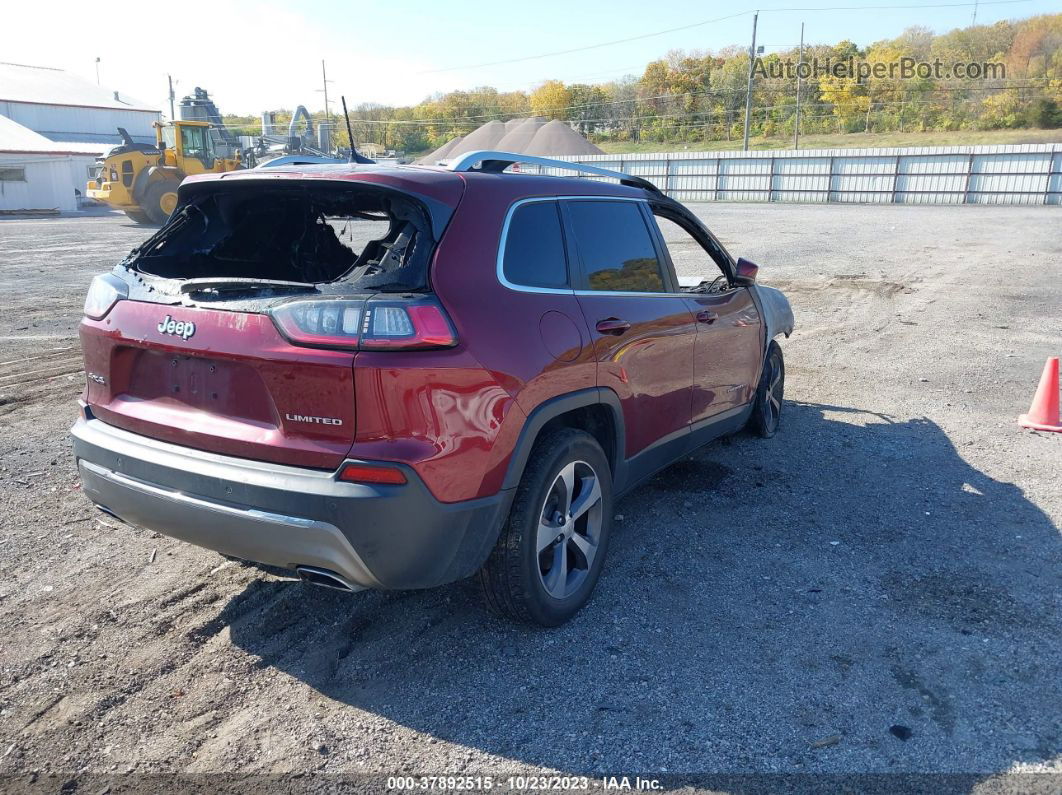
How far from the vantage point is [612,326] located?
12.1 ft

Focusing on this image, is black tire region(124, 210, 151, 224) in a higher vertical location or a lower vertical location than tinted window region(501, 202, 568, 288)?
lower

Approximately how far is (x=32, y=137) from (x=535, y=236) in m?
48.7

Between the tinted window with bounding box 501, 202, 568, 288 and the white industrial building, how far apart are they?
1510 inches

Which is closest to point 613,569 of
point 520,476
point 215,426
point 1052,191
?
point 520,476

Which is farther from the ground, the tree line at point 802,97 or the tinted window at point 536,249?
the tree line at point 802,97

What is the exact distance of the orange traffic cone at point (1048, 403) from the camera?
249 inches

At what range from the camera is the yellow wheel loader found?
26547 mm

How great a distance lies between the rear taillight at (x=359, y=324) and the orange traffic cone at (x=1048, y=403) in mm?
5521

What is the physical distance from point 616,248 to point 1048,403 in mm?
4318

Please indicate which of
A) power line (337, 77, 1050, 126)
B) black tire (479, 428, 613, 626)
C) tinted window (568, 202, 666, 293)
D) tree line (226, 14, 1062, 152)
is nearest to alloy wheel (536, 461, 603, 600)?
black tire (479, 428, 613, 626)

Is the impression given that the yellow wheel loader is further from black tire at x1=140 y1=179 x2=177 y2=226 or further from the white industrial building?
the white industrial building

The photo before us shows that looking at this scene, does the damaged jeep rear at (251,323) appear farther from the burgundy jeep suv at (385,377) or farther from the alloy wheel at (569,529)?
the alloy wheel at (569,529)

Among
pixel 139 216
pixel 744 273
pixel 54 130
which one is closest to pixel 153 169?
pixel 139 216

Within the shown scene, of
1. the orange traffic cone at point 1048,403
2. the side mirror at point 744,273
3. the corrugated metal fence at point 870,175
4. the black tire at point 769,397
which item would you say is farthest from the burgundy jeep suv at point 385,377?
the corrugated metal fence at point 870,175
